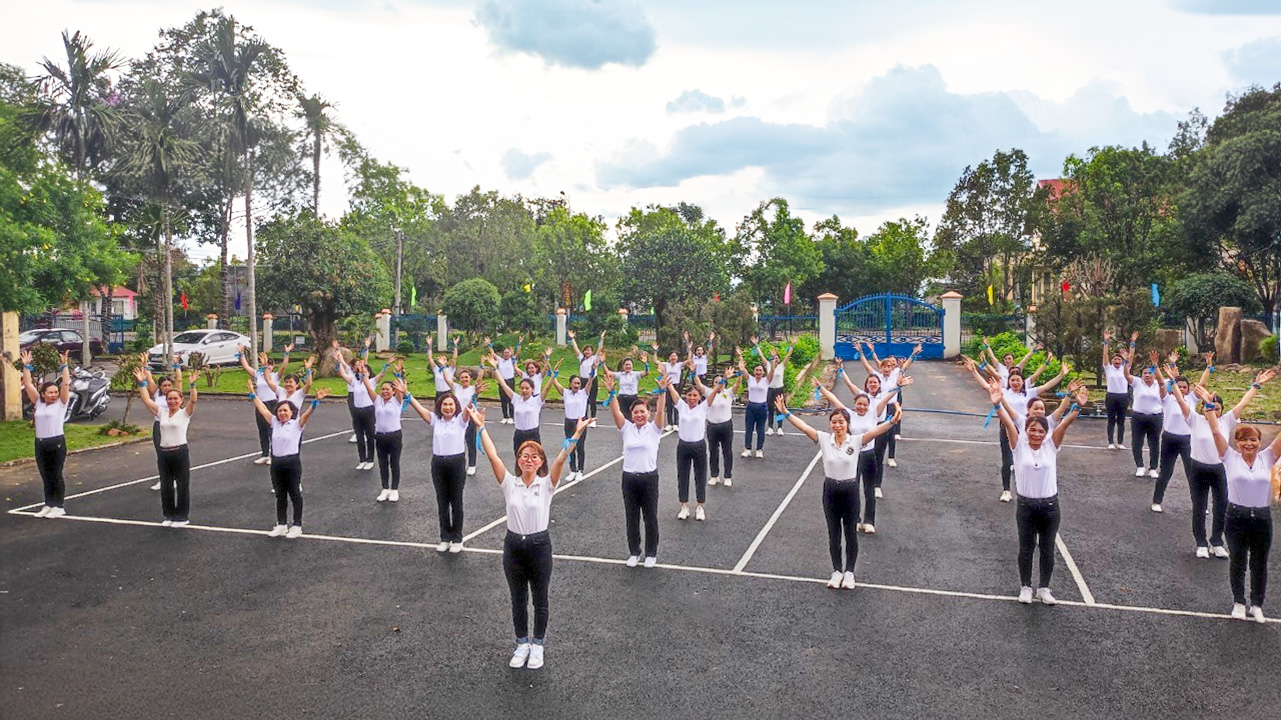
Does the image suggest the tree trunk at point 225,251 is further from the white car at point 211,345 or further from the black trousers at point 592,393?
the black trousers at point 592,393

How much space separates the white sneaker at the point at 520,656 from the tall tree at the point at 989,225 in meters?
39.0

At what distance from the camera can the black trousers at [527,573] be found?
676 centimetres

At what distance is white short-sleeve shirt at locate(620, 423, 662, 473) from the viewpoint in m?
8.98

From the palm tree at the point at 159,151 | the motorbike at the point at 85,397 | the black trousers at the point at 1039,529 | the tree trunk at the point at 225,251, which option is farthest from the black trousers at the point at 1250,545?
the tree trunk at the point at 225,251

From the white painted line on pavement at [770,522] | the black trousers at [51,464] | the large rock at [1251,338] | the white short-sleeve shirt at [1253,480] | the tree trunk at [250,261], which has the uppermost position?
the tree trunk at [250,261]

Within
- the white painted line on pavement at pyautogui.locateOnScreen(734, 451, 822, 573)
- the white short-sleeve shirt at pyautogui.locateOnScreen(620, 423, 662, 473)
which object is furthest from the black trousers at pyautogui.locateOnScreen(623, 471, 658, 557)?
the white painted line on pavement at pyautogui.locateOnScreen(734, 451, 822, 573)

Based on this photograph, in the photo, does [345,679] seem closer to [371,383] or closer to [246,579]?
[246,579]

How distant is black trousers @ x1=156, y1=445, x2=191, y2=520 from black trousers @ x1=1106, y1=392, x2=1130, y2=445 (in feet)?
47.6

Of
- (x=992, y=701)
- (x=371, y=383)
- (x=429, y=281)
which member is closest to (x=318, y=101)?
(x=429, y=281)

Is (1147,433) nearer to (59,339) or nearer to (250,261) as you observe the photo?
(250,261)

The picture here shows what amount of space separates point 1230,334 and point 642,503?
26.8 metres

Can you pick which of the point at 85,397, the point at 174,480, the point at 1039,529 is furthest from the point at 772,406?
the point at 85,397

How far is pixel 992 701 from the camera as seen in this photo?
6.16 metres

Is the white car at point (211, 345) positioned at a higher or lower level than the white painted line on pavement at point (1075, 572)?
higher
